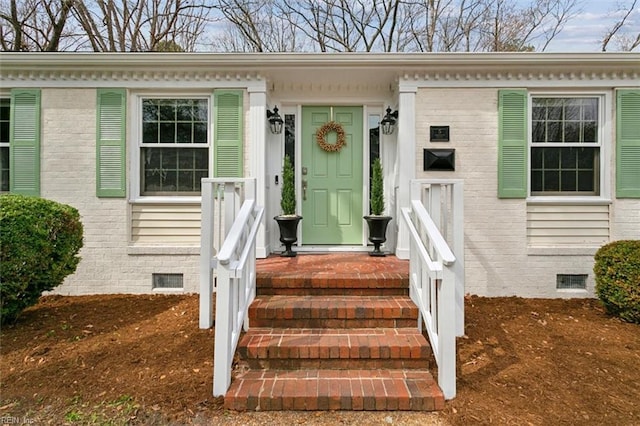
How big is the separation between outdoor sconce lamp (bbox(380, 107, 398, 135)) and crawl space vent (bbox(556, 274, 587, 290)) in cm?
281

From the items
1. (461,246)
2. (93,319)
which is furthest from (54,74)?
(461,246)

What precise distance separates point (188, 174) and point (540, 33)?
12.0m

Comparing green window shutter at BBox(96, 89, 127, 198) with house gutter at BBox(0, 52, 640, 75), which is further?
green window shutter at BBox(96, 89, 127, 198)

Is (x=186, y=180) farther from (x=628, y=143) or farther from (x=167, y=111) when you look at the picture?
(x=628, y=143)

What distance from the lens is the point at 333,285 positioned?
3.18 metres

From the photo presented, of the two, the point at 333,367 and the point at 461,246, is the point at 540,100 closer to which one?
the point at 461,246

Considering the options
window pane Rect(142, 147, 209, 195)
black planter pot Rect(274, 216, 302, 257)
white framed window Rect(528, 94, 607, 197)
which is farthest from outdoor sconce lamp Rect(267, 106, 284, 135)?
white framed window Rect(528, 94, 607, 197)

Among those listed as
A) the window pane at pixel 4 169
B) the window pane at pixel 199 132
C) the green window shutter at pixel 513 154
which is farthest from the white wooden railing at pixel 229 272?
the window pane at pixel 4 169

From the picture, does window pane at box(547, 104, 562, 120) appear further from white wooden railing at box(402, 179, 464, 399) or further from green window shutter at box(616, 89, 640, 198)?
white wooden railing at box(402, 179, 464, 399)

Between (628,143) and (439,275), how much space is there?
3.77 meters

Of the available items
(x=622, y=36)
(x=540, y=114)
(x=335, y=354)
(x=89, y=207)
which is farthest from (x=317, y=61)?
(x=622, y=36)

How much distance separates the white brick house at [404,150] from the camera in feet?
14.1

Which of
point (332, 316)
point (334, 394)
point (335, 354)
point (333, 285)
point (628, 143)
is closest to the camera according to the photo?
point (334, 394)

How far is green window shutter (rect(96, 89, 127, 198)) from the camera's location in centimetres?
436
